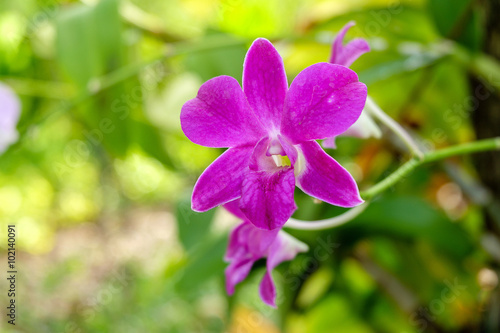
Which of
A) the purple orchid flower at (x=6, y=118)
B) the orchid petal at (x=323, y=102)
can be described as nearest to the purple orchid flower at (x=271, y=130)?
the orchid petal at (x=323, y=102)

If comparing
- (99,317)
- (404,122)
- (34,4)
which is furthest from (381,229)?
(99,317)

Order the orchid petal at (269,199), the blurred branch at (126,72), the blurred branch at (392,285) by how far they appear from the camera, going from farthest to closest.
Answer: the blurred branch at (392,285), the blurred branch at (126,72), the orchid petal at (269,199)

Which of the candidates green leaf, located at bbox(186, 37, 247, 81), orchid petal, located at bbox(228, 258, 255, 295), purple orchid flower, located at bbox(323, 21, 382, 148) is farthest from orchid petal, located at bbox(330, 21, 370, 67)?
green leaf, located at bbox(186, 37, 247, 81)

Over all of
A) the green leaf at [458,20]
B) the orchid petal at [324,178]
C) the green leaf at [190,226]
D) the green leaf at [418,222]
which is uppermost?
the orchid petal at [324,178]

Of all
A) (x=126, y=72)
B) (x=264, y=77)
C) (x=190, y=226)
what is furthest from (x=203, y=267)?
(x=264, y=77)

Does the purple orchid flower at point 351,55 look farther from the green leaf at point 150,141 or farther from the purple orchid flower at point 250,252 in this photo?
the green leaf at point 150,141

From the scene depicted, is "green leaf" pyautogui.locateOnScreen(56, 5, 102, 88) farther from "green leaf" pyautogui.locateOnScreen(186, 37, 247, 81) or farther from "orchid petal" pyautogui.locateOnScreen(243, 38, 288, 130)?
"orchid petal" pyautogui.locateOnScreen(243, 38, 288, 130)
